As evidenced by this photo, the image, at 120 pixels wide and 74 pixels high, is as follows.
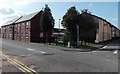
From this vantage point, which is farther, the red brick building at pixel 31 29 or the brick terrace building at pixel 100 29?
the red brick building at pixel 31 29

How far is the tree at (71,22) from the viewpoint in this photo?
26.7 m

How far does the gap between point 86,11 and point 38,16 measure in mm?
16158

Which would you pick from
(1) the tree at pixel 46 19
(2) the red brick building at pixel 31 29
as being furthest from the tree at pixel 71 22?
(2) the red brick building at pixel 31 29

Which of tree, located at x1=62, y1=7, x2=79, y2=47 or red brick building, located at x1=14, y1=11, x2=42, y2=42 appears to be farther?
red brick building, located at x1=14, y1=11, x2=42, y2=42

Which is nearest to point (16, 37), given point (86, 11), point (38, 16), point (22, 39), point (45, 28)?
point (22, 39)

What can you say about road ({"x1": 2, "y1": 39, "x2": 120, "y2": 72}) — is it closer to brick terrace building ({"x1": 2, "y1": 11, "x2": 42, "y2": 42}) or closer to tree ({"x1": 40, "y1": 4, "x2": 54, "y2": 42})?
tree ({"x1": 40, "y1": 4, "x2": 54, "y2": 42})

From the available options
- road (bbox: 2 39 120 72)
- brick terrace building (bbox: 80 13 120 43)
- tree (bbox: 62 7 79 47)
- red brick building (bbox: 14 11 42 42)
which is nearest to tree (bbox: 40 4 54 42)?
red brick building (bbox: 14 11 42 42)

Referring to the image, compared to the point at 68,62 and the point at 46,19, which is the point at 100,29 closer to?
the point at 46,19

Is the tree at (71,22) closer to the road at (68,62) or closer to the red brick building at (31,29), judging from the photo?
the road at (68,62)

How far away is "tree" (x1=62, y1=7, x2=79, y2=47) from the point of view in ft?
87.5

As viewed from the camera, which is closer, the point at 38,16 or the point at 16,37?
the point at 38,16

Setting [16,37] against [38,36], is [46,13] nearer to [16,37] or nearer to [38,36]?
[38,36]

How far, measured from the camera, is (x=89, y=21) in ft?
→ 110

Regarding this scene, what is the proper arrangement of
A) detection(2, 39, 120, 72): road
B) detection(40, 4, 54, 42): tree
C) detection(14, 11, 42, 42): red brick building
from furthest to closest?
1. detection(14, 11, 42, 42): red brick building
2. detection(40, 4, 54, 42): tree
3. detection(2, 39, 120, 72): road
